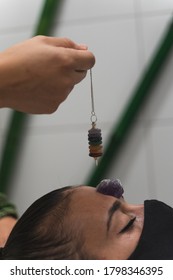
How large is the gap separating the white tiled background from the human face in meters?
0.50

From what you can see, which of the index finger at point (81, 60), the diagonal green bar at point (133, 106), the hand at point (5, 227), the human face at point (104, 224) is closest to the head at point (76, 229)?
the human face at point (104, 224)

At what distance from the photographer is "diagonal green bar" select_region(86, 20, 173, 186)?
122 cm

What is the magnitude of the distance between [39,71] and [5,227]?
0.51 m

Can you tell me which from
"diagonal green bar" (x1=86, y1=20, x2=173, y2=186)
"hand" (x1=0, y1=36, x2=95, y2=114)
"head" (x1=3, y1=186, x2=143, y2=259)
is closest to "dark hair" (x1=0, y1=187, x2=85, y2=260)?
"head" (x1=3, y1=186, x2=143, y2=259)

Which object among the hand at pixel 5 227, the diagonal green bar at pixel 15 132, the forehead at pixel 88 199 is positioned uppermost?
the diagonal green bar at pixel 15 132

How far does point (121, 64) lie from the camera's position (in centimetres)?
128

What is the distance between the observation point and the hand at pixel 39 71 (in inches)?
25.3

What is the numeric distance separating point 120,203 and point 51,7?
2.79 ft

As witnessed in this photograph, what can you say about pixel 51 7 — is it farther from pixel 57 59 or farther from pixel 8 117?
pixel 57 59

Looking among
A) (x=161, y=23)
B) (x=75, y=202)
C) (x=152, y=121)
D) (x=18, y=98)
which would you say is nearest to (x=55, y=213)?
(x=75, y=202)

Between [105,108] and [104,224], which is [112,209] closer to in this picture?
[104,224]

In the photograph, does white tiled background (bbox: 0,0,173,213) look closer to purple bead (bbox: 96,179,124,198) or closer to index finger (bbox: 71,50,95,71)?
purple bead (bbox: 96,179,124,198)

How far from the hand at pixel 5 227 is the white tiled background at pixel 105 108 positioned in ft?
1.12

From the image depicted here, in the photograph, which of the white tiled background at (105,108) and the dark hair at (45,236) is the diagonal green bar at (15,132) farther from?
the dark hair at (45,236)
